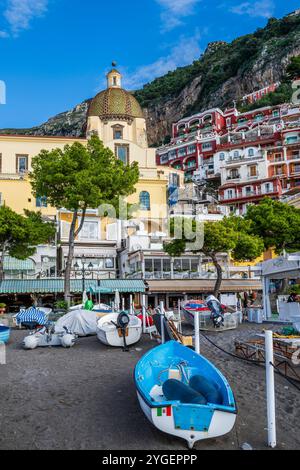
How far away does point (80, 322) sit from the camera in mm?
18844

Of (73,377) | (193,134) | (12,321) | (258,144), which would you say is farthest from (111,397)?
(193,134)

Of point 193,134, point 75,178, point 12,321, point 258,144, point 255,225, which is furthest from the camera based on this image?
point 193,134

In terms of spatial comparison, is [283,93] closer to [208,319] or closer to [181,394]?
[208,319]

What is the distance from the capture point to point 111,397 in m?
8.82

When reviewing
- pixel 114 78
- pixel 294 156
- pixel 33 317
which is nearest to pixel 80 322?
pixel 33 317

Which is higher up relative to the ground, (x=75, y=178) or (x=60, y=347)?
(x=75, y=178)

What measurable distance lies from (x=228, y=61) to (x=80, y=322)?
108 metres

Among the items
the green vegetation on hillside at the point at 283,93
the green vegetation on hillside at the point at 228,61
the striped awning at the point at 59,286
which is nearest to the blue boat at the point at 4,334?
the striped awning at the point at 59,286

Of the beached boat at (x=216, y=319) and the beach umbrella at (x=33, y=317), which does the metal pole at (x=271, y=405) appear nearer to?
the beached boat at (x=216, y=319)

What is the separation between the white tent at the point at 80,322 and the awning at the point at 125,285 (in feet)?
41.5

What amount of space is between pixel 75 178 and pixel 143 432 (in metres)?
21.1

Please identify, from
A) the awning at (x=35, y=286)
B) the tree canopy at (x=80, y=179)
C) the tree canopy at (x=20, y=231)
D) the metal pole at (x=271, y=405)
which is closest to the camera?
the metal pole at (x=271, y=405)

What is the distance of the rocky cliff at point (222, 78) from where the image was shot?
10038 cm

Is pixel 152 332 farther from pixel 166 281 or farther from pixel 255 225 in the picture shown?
pixel 255 225
